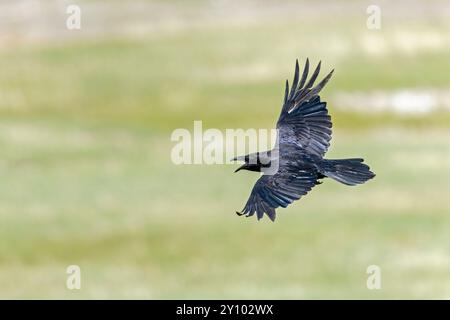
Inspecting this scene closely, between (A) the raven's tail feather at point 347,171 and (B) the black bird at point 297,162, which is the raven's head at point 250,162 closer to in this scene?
(B) the black bird at point 297,162

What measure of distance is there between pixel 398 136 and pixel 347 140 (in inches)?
68.1

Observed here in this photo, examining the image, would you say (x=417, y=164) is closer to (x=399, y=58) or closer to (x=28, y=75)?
(x=399, y=58)

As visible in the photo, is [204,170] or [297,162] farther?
[204,170]

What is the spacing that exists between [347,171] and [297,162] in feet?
1.57

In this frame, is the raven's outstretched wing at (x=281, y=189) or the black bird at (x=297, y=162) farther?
the black bird at (x=297, y=162)

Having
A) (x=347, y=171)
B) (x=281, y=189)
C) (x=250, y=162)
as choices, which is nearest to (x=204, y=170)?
(x=347, y=171)

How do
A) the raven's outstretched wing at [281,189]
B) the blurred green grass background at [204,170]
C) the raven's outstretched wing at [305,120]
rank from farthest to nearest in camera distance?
1. the blurred green grass background at [204,170]
2. the raven's outstretched wing at [305,120]
3. the raven's outstretched wing at [281,189]

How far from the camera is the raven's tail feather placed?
27.2ft

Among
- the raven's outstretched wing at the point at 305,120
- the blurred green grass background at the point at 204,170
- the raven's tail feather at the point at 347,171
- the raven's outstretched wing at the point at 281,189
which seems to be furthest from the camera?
the blurred green grass background at the point at 204,170

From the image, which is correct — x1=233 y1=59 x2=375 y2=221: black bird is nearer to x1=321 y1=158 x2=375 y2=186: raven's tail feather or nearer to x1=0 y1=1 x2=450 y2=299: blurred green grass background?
x1=321 y1=158 x2=375 y2=186: raven's tail feather

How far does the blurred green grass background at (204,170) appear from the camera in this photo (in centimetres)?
2139

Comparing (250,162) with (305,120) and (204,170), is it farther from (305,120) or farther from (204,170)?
(204,170)

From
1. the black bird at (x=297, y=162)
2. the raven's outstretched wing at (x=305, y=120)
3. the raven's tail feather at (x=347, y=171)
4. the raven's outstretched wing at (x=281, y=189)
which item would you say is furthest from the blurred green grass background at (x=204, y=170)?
the raven's outstretched wing at (x=281, y=189)

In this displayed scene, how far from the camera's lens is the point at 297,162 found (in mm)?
8336
